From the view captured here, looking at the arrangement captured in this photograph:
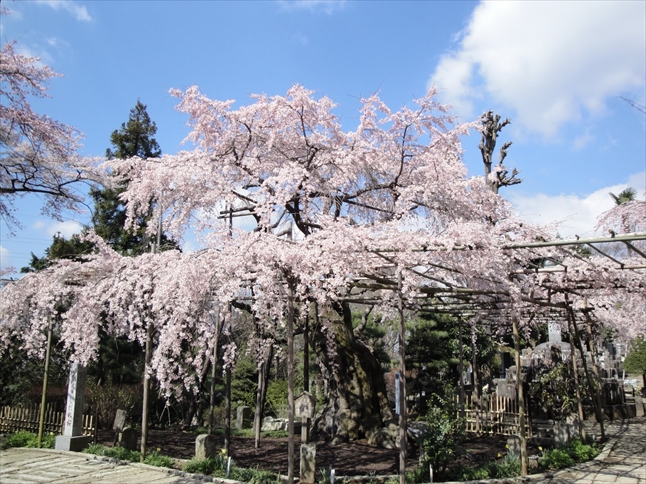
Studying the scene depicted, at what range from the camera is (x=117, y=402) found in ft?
52.1

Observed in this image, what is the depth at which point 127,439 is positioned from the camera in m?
11.0

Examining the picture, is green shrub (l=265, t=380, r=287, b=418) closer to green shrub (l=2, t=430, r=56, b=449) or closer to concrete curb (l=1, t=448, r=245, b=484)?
green shrub (l=2, t=430, r=56, b=449)

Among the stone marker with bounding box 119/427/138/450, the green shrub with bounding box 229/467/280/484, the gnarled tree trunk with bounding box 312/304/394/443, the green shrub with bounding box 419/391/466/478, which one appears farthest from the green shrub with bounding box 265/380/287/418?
the green shrub with bounding box 419/391/466/478

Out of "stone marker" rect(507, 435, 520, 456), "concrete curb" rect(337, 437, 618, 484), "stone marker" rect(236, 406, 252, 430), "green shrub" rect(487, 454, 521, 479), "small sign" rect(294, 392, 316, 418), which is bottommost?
"stone marker" rect(236, 406, 252, 430)

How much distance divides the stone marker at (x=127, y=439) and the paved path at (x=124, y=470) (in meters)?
0.61

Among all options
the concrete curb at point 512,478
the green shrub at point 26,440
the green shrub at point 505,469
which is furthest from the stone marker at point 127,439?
the green shrub at point 505,469

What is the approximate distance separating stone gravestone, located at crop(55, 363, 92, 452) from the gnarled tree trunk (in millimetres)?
5650

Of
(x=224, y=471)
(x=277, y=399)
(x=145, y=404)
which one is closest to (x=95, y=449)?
(x=145, y=404)

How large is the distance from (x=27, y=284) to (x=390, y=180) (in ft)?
31.0

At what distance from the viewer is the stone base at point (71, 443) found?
1130 cm

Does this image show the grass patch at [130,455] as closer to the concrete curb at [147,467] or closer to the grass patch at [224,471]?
the concrete curb at [147,467]

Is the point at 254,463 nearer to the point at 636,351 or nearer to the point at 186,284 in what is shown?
the point at 186,284

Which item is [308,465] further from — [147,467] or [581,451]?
[581,451]

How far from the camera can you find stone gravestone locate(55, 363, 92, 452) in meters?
11.4
